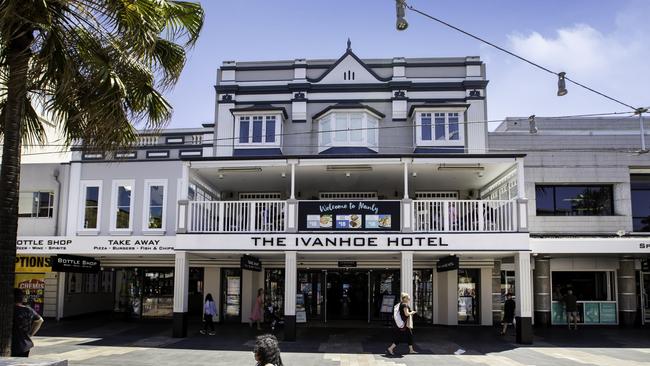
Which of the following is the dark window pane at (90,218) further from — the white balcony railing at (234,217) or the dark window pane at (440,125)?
the dark window pane at (440,125)

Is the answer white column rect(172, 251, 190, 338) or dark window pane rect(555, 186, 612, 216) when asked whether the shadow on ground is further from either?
dark window pane rect(555, 186, 612, 216)

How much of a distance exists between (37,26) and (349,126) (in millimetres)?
15959

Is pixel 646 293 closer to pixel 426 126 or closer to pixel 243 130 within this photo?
pixel 426 126

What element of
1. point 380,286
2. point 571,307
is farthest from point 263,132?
point 571,307

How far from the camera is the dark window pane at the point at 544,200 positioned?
23484 millimetres

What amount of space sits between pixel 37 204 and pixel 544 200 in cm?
2031

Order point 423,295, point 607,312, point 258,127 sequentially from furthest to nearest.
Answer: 1. point 258,127
2. point 607,312
3. point 423,295

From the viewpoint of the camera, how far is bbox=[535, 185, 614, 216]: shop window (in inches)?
923

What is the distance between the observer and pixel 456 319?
22.7 meters

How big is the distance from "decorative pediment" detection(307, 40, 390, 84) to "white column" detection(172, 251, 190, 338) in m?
10.1

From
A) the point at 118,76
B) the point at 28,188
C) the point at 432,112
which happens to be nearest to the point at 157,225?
the point at 28,188

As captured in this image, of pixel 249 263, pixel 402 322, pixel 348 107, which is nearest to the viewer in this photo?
pixel 402 322

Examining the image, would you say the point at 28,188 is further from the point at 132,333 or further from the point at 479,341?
the point at 479,341

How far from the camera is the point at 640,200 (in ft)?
77.9
